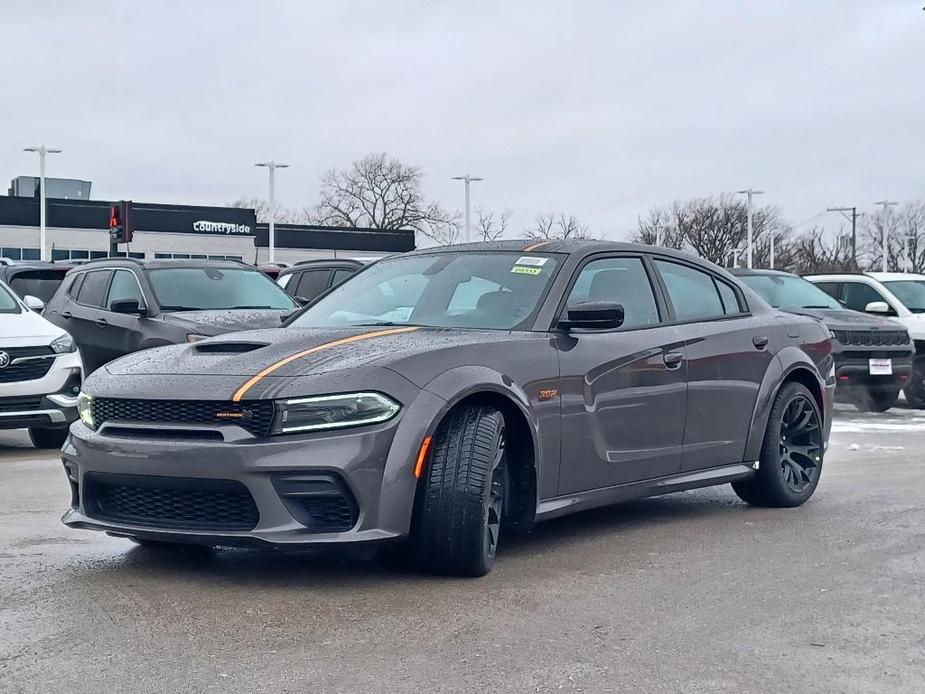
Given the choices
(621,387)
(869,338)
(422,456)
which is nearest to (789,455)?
(621,387)

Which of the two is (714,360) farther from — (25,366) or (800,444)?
(25,366)

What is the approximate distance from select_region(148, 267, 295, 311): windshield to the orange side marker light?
743 cm

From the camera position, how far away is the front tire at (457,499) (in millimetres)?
5125

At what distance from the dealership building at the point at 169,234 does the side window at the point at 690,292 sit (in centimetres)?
4920

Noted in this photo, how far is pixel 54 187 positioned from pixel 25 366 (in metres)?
66.5

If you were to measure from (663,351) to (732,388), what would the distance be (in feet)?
2.27

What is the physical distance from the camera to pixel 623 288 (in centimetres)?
662

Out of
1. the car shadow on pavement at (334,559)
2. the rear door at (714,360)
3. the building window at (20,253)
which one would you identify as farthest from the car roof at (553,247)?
the building window at (20,253)

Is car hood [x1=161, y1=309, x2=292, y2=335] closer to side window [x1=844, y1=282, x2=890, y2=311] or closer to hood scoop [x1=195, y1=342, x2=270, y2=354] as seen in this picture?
hood scoop [x1=195, y1=342, x2=270, y2=354]

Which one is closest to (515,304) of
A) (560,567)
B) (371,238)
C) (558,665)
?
(560,567)

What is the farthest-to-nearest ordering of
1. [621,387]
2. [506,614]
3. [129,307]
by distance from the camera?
[129,307] < [621,387] < [506,614]

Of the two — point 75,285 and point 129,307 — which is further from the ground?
point 75,285

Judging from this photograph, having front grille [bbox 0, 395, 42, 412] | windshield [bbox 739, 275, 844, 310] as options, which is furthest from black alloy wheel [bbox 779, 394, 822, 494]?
windshield [bbox 739, 275, 844, 310]

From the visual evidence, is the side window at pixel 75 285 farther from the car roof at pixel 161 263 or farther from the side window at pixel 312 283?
the side window at pixel 312 283
